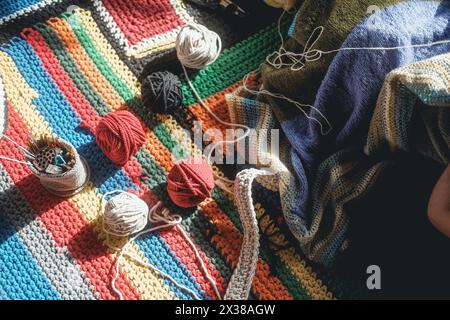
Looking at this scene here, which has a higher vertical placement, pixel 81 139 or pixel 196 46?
pixel 196 46

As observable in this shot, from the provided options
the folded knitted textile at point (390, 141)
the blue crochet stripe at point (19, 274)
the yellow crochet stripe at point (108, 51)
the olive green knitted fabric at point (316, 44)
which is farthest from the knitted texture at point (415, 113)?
the blue crochet stripe at point (19, 274)

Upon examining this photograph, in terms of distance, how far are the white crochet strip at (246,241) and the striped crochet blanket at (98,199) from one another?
2cm

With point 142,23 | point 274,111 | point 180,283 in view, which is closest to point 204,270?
point 180,283

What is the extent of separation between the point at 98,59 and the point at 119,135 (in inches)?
8.2

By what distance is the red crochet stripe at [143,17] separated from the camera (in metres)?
1.05

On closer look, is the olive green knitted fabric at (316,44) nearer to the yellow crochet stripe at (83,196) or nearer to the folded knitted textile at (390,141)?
the folded knitted textile at (390,141)

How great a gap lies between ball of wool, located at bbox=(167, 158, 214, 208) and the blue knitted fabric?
0.16m

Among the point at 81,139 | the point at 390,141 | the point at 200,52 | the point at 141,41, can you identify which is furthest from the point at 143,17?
the point at 390,141

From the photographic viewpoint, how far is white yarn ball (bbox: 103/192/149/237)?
0.89 meters

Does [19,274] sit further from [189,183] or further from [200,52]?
[200,52]

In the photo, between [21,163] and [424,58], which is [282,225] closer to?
[424,58]

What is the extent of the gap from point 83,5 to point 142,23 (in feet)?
0.41

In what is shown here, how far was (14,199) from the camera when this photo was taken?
3.08 ft

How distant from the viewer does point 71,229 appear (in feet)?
3.05
